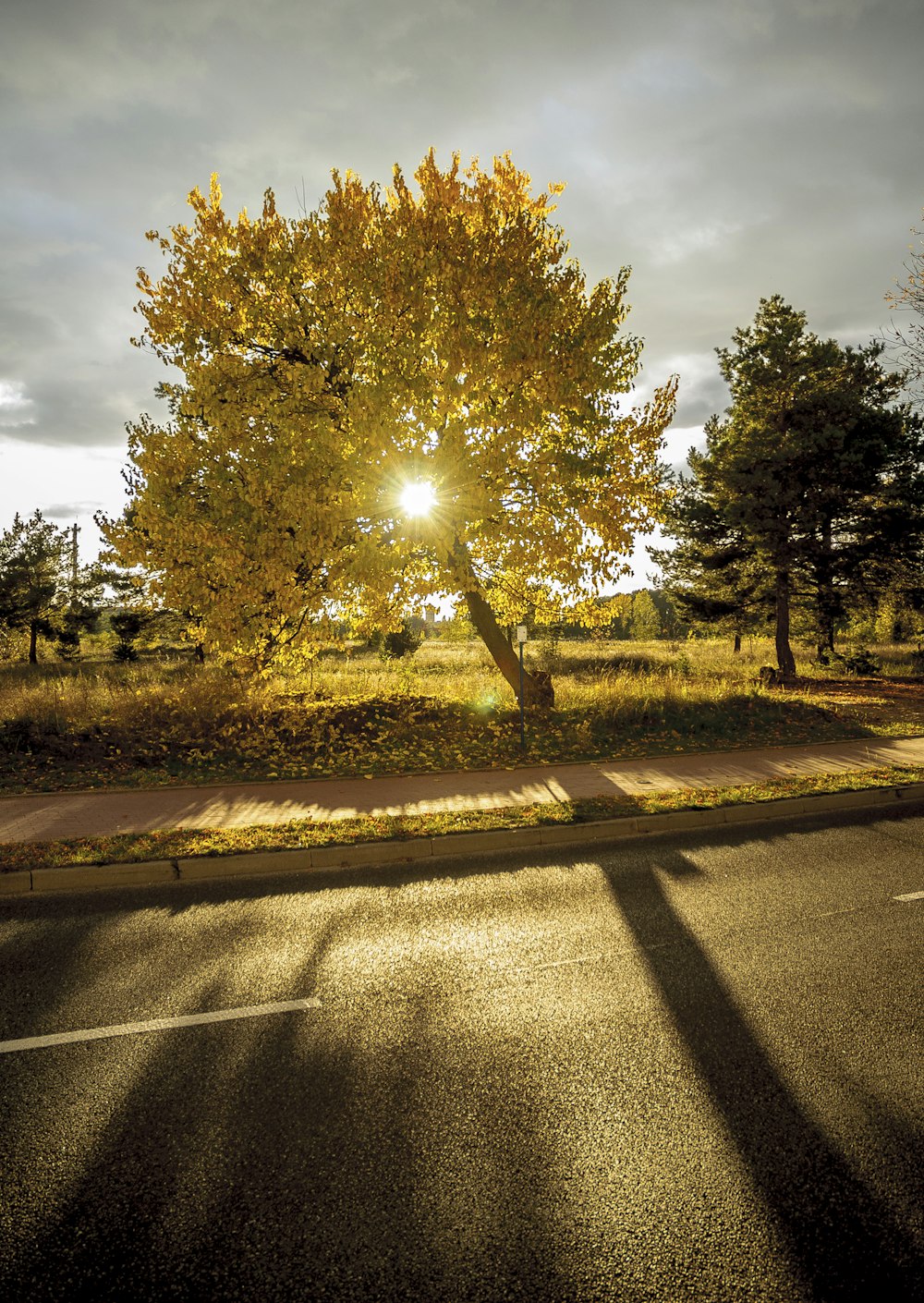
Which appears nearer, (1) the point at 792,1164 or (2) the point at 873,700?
(1) the point at 792,1164

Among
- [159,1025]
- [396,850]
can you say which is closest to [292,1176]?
[159,1025]

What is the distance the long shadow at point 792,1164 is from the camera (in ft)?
7.59

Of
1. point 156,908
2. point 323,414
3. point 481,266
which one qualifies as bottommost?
point 156,908

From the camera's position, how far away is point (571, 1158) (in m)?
2.79

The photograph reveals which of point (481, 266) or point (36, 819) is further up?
point (481, 266)

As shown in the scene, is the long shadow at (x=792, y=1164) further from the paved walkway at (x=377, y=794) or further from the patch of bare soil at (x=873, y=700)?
the patch of bare soil at (x=873, y=700)

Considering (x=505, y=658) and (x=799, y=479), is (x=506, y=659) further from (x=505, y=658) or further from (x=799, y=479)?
(x=799, y=479)

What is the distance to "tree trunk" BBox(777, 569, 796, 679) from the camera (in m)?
21.8

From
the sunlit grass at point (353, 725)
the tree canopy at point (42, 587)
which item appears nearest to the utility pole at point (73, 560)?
the tree canopy at point (42, 587)

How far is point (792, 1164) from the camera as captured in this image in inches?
109

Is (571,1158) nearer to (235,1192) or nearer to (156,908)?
(235,1192)

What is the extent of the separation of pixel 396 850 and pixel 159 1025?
3116 millimetres

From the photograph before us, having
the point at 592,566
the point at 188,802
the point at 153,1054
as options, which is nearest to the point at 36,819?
the point at 188,802

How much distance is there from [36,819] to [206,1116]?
5.97 metres
